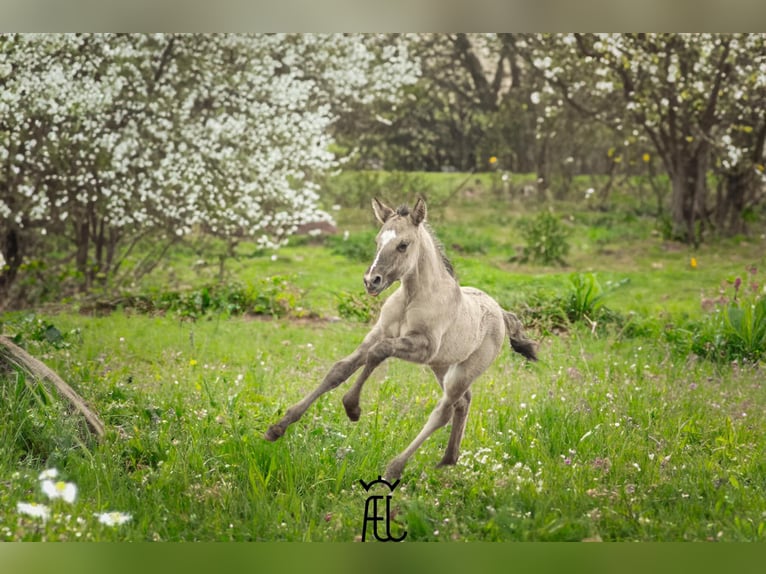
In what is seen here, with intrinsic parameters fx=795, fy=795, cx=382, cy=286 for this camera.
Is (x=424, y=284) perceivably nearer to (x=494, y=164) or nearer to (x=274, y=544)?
(x=274, y=544)

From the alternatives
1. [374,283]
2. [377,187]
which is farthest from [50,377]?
[377,187]

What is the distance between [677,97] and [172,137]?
3.46m

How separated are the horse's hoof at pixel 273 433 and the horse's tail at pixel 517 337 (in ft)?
3.97

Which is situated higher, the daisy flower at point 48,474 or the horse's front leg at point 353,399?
the horse's front leg at point 353,399

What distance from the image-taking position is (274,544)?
354 centimetres

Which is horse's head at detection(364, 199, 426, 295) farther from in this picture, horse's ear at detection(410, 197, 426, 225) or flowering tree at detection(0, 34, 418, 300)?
flowering tree at detection(0, 34, 418, 300)

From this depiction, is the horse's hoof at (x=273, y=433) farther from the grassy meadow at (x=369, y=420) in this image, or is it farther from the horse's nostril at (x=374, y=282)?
the horse's nostril at (x=374, y=282)

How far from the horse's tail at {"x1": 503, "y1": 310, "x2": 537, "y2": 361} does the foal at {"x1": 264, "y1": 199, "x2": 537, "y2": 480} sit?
0.37 ft

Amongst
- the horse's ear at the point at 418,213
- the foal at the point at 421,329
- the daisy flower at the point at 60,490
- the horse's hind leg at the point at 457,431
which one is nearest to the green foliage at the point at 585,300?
the foal at the point at 421,329

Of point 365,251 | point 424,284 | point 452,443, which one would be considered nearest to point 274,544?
point 452,443

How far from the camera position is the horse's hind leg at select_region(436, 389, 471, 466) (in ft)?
12.3

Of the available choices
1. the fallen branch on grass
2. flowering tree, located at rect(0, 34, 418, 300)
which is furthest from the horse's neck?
flowering tree, located at rect(0, 34, 418, 300)

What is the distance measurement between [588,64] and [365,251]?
6.82ft

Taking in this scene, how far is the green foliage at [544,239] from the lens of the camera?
5277mm
